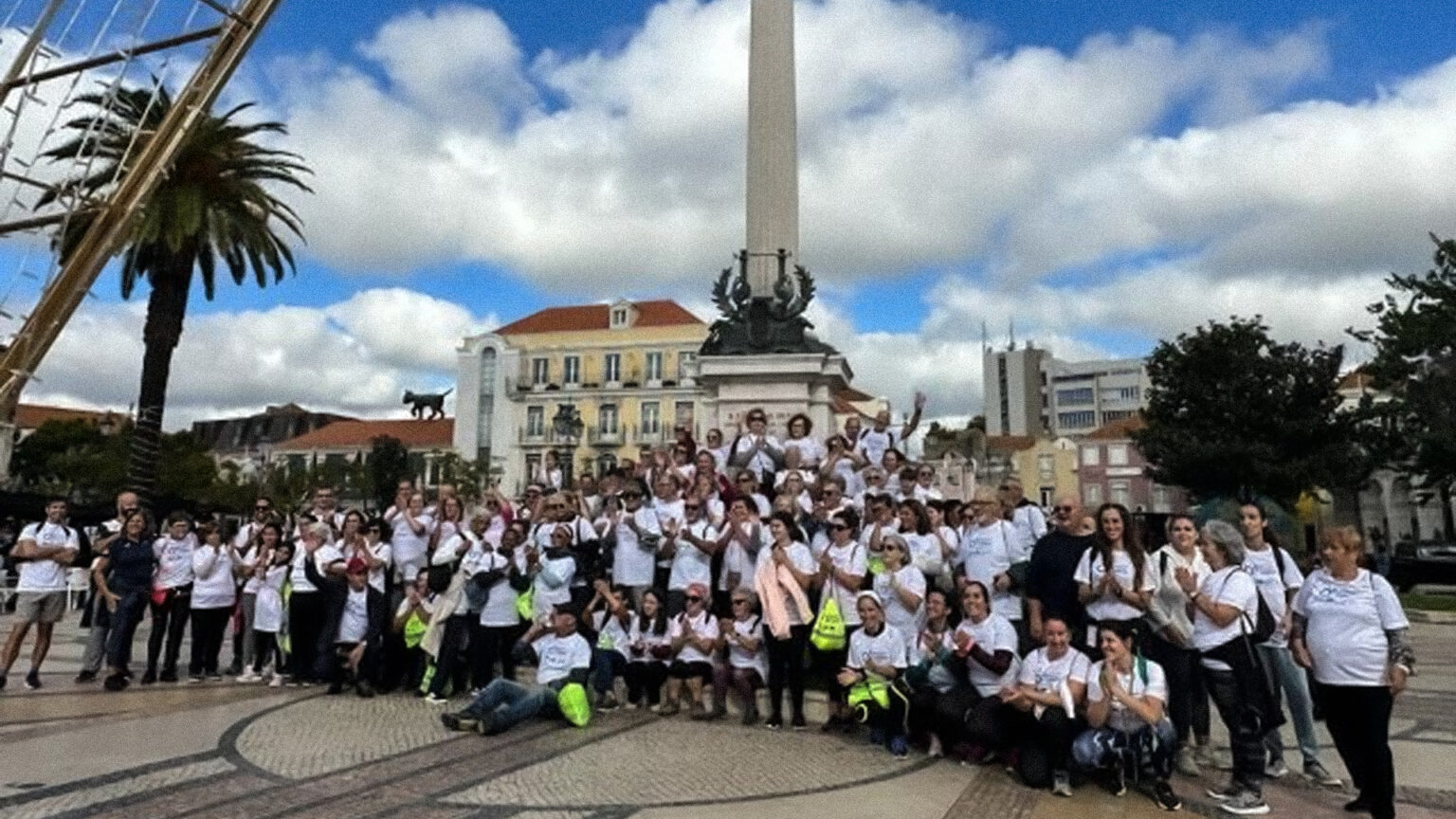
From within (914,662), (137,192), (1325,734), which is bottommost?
(1325,734)

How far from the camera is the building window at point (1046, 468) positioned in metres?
83.7

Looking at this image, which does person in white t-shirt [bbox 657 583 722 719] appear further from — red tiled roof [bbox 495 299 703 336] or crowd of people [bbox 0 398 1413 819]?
red tiled roof [bbox 495 299 703 336]

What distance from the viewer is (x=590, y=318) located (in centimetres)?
7288

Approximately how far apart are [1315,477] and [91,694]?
3741cm

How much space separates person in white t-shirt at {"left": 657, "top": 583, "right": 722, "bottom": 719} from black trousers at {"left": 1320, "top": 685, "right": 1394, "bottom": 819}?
4.85 meters

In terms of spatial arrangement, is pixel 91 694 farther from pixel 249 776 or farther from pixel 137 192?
pixel 137 192

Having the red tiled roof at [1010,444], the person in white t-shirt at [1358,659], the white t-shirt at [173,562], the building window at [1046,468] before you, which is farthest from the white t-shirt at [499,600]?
the building window at [1046,468]

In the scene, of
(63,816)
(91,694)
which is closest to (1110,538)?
(63,816)

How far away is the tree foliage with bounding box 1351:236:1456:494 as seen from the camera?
3159cm

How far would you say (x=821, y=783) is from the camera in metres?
6.72

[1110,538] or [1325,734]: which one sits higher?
[1110,538]

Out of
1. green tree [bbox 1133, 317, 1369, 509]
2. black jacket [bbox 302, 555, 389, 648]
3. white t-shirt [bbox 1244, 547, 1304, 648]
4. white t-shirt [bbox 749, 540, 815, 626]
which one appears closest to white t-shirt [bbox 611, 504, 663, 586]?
white t-shirt [bbox 749, 540, 815, 626]

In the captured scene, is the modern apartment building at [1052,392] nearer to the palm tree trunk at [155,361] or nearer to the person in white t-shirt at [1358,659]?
the palm tree trunk at [155,361]

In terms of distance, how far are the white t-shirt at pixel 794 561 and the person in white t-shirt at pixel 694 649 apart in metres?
0.63
